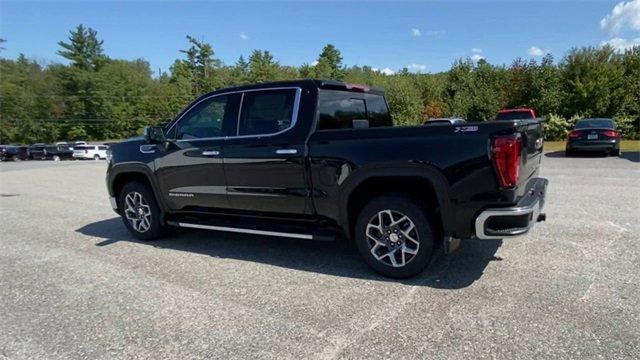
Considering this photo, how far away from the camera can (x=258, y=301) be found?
12.8 feet

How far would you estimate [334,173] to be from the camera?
4.37 meters

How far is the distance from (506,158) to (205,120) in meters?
3.53

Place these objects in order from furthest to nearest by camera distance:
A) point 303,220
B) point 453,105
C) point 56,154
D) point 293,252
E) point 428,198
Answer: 1. point 56,154
2. point 453,105
3. point 293,252
4. point 303,220
5. point 428,198

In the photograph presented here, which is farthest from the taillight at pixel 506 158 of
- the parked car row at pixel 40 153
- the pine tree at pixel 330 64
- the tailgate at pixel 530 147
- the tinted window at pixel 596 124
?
the pine tree at pixel 330 64

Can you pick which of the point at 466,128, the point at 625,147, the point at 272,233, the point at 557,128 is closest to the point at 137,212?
the point at 272,233

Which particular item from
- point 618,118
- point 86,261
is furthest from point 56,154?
point 618,118

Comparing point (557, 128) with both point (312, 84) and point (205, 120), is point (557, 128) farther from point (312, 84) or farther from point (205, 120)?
point (205, 120)

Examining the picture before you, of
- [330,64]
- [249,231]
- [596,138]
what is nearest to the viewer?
[249,231]

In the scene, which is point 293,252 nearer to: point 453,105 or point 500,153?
point 500,153

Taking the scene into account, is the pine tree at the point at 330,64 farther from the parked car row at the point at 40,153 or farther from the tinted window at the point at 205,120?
the tinted window at the point at 205,120

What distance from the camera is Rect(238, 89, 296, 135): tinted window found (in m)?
4.79

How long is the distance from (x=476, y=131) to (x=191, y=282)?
3.08 metres

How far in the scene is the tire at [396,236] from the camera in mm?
4090

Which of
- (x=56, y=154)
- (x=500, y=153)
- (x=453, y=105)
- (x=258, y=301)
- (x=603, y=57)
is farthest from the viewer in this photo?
(x=56, y=154)
